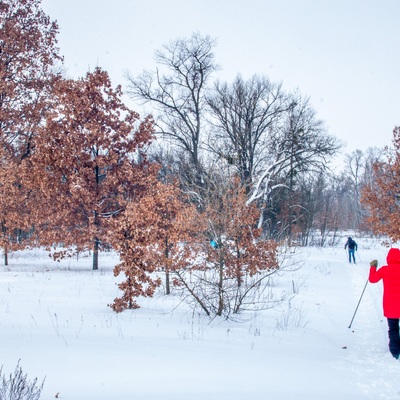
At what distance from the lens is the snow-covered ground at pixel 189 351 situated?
174 inches

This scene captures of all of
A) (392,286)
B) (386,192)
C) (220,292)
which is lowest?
(220,292)

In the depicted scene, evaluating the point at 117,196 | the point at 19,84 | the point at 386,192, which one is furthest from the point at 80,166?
the point at 386,192

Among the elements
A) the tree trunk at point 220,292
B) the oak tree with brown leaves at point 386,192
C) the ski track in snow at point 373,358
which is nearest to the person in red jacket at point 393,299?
the ski track in snow at point 373,358

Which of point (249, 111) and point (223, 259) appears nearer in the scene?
point (223, 259)

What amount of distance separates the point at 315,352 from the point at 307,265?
589 inches

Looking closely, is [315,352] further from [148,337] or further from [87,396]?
[87,396]

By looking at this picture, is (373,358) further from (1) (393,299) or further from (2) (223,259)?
(2) (223,259)

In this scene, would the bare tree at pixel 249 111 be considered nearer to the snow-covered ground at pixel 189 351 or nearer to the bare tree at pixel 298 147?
the bare tree at pixel 298 147

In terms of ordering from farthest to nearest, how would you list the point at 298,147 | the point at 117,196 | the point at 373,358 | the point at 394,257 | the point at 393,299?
the point at 298,147, the point at 117,196, the point at 394,257, the point at 393,299, the point at 373,358

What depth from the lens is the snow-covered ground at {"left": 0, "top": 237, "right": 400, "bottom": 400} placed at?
14.5 ft

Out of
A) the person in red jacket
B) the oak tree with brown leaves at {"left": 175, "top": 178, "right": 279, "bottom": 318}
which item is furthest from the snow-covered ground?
the oak tree with brown leaves at {"left": 175, "top": 178, "right": 279, "bottom": 318}

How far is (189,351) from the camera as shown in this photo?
5.77m

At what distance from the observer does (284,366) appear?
5.35 m

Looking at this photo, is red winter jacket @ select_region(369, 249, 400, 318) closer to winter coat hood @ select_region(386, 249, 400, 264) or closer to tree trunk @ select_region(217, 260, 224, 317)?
winter coat hood @ select_region(386, 249, 400, 264)
